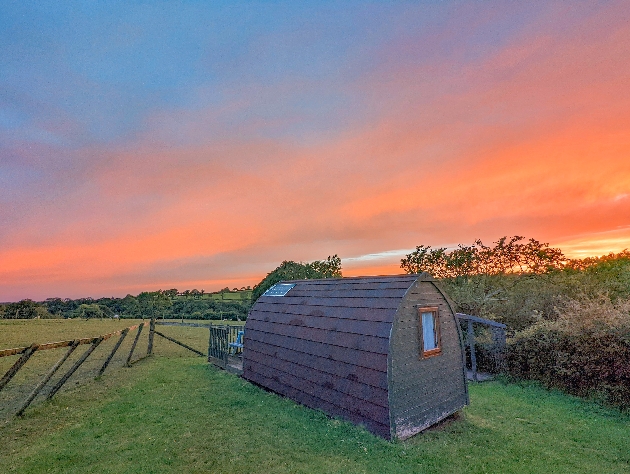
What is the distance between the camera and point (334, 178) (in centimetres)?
1438

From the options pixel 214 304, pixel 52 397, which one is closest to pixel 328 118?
pixel 52 397

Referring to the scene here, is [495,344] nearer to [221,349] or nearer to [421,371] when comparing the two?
[421,371]

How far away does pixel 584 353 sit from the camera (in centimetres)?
1077

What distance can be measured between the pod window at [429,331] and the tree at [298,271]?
1780 centimetres

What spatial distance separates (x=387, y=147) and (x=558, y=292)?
1287cm

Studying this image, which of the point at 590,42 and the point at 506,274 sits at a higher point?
the point at 590,42

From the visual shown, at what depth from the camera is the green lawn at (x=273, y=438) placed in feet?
19.4

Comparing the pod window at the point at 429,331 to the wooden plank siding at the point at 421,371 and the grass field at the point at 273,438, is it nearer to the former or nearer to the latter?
the wooden plank siding at the point at 421,371

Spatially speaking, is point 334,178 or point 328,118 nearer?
point 328,118

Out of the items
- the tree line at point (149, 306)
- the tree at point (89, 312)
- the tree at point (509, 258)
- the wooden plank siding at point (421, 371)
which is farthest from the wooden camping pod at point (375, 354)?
the tree at point (89, 312)

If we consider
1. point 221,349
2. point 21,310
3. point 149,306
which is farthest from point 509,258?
point 21,310

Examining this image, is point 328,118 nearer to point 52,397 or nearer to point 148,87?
point 148,87

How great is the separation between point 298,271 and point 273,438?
73.0 feet

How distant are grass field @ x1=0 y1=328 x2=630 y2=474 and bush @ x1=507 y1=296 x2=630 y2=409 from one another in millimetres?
918
